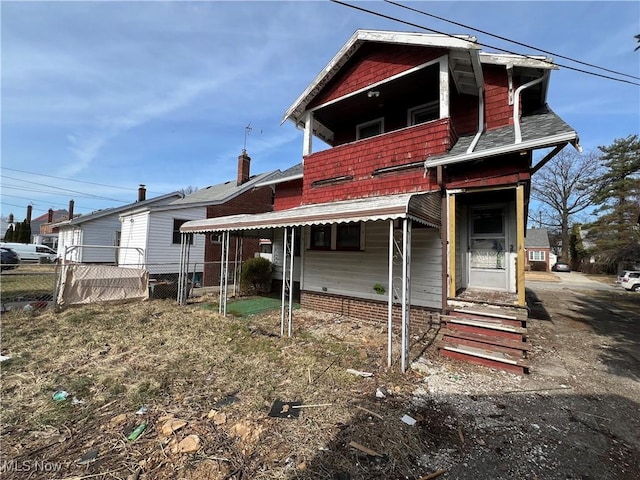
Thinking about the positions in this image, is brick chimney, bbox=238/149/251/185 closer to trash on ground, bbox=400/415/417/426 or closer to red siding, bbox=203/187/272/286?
red siding, bbox=203/187/272/286

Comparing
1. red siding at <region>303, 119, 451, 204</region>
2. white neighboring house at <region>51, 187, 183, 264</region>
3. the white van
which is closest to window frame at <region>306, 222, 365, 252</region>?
red siding at <region>303, 119, 451, 204</region>

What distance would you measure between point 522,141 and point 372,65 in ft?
→ 14.9

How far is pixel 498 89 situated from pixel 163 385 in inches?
367

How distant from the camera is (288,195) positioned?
1123 cm

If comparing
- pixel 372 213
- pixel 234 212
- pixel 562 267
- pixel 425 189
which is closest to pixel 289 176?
pixel 425 189

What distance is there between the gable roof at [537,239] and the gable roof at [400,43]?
4430 cm

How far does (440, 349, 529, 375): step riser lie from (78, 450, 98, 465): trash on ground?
512 centimetres

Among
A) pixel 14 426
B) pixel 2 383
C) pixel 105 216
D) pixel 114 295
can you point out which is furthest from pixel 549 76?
pixel 105 216

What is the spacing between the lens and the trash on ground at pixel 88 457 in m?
2.52

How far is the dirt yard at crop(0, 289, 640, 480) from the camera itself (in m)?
2.52

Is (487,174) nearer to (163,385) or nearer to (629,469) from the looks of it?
(629,469)

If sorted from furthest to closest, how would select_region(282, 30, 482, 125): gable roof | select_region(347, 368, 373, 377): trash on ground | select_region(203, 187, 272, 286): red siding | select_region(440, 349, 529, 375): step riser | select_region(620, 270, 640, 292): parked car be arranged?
select_region(620, 270, 640, 292): parked car
select_region(203, 187, 272, 286): red siding
select_region(282, 30, 482, 125): gable roof
select_region(440, 349, 529, 375): step riser
select_region(347, 368, 373, 377): trash on ground

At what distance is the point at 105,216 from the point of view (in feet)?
65.1

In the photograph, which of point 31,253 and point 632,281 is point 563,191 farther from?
point 31,253
